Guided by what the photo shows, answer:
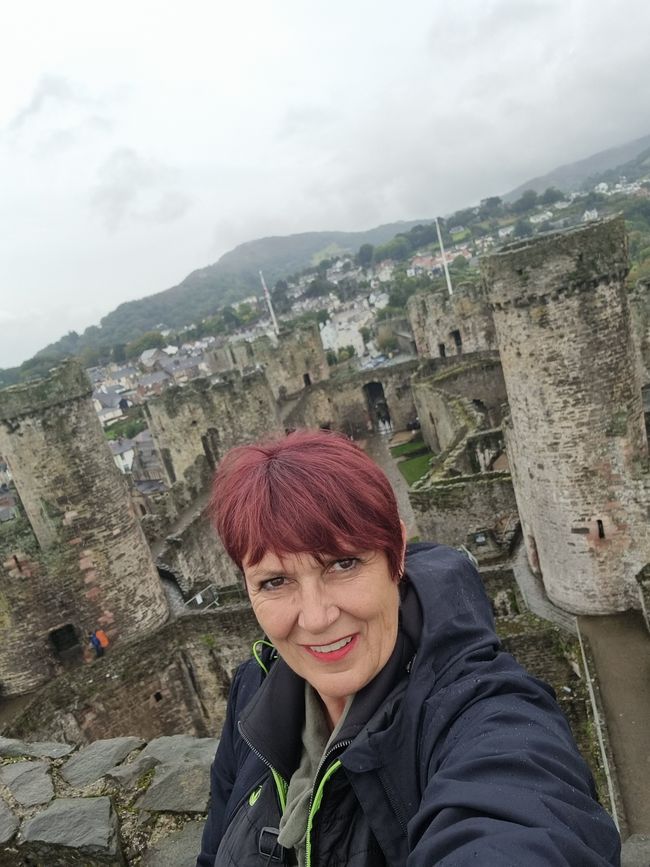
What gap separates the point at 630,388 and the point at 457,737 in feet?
32.3

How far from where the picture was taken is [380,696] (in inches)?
77.0

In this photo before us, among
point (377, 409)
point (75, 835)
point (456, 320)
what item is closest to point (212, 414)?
point (456, 320)

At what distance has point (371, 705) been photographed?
193cm

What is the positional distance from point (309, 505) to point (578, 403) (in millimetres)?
9245

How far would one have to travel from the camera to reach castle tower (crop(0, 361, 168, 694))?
36.2 feet

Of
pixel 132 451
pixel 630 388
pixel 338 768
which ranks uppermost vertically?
pixel 338 768

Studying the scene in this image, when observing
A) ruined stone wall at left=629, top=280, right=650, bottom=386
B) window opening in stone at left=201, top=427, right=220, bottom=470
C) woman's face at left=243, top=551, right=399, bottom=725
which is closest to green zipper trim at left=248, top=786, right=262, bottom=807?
woman's face at left=243, top=551, right=399, bottom=725

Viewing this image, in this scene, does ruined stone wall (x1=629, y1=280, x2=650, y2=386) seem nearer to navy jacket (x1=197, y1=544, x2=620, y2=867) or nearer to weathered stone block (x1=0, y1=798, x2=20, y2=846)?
navy jacket (x1=197, y1=544, x2=620, y2=867)

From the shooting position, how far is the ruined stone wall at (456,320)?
105 ft

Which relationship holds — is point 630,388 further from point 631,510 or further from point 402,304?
point 402,304

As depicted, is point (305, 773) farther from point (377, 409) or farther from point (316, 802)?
point (377, 409)

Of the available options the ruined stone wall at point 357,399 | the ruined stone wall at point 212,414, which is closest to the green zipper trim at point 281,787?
the ruined stone wall at point 212,414

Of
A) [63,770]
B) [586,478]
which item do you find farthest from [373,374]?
[63,770]

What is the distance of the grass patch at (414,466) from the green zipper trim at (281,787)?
2422cm
